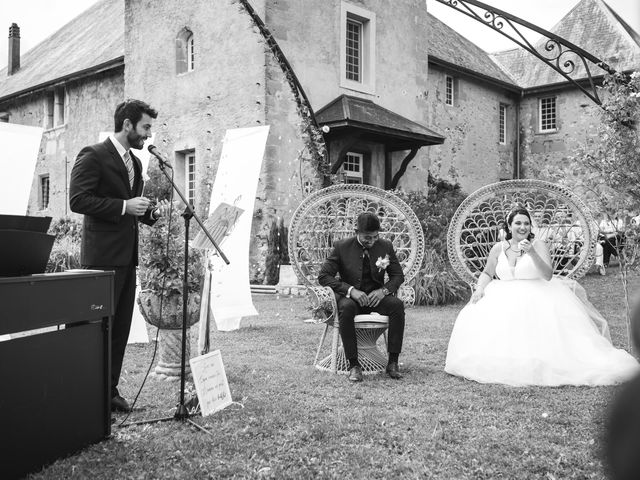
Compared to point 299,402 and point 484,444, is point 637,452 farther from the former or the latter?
point 299,402

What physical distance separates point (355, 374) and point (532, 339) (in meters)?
1.50

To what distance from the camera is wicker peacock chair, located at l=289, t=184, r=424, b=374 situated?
573cm

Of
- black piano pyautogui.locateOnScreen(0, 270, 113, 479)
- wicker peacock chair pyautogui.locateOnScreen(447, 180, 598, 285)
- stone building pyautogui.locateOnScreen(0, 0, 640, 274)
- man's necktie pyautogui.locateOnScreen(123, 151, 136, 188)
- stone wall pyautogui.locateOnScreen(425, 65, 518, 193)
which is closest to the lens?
black piano pyautogui.locateOnScreen(0, 270, 113, 479)

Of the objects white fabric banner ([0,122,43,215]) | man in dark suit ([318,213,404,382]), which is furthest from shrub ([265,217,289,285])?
white fabric banner ([0,122,43,215])

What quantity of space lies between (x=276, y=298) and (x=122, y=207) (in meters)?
7.72

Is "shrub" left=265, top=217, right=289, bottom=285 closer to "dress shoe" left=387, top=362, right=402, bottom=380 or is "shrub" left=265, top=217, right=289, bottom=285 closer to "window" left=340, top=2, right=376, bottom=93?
"window" left=340, top=2, right=376, bottom=93

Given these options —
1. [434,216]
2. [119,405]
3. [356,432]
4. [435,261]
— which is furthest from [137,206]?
[434,216]

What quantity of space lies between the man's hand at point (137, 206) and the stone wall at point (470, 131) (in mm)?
16516

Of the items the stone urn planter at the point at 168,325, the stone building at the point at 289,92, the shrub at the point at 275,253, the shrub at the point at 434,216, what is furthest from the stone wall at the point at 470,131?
the stone urn planter at the point at 168,325

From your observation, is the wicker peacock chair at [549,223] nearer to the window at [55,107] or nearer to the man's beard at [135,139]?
the man's beard at [135,139]

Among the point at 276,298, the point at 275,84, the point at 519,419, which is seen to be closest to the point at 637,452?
the point at 519,419

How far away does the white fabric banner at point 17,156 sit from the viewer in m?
5.22

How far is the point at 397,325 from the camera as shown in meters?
5.59

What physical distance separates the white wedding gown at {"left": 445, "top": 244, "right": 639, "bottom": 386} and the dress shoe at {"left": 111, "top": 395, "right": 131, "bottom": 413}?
2.68 m
